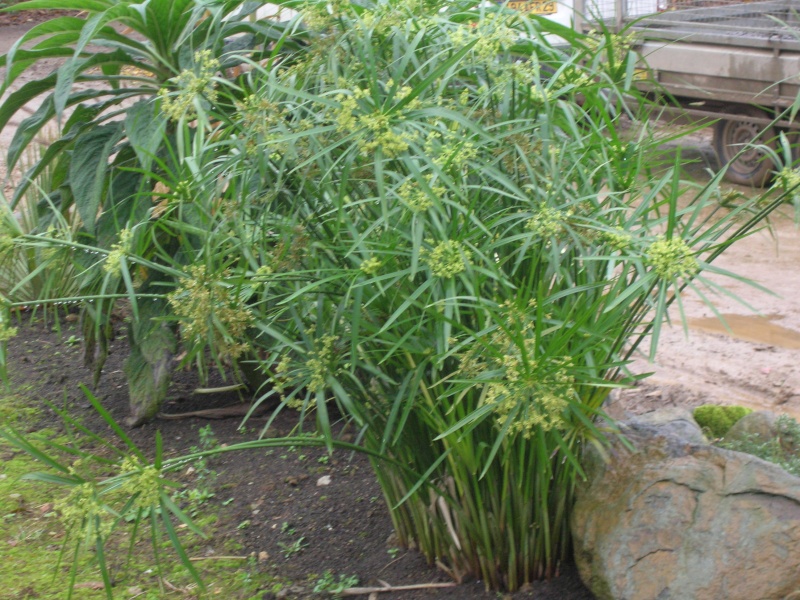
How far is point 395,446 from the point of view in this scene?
218 centimetres

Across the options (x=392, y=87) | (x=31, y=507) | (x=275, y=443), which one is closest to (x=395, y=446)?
(x=275, y=443)

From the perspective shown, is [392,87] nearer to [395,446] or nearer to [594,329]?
[594,329]

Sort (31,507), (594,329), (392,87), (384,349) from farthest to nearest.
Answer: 1. (31,507)
2. (384,349)
3. (594,329)
4. (392,87)

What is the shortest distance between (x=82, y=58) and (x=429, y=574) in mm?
2067

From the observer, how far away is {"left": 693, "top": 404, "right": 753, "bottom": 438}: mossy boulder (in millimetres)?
3158

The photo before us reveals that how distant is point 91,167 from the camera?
3.04 m

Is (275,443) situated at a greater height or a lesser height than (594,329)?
lesser

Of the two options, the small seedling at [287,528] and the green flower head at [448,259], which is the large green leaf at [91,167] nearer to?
the small seedling at [287,528]

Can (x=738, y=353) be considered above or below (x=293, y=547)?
below

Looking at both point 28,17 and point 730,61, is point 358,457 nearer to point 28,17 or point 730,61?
point 730,61

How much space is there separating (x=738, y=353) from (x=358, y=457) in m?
2.18

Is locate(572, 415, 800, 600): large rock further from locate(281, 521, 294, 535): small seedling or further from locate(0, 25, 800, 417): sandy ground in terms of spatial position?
locate(0, 25, 800, 417): sandy ground

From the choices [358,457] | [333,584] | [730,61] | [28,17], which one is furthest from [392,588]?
[28,17]

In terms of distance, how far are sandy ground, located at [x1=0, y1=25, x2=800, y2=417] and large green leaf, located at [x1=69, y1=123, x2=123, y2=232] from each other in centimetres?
208
